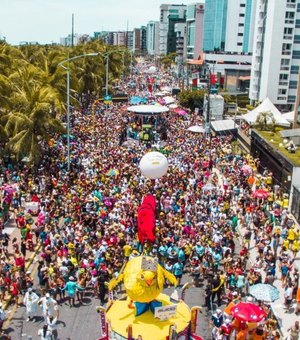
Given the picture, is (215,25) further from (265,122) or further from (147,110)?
(265,122)

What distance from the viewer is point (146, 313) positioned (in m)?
12.2

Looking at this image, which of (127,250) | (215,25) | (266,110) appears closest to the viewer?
(127,250)

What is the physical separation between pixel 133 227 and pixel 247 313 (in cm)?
966

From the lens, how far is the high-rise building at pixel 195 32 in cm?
15175

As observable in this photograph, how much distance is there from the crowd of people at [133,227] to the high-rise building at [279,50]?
33.9 m

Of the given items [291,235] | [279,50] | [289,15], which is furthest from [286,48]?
[291,235]

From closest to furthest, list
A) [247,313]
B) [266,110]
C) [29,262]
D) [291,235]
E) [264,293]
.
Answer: [247,313]
[264,293]
[29,262]
[291,235]
[266,110]

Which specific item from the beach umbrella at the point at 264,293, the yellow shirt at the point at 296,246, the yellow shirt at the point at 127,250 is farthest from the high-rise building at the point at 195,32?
the beach umbrella at the point at 264,293

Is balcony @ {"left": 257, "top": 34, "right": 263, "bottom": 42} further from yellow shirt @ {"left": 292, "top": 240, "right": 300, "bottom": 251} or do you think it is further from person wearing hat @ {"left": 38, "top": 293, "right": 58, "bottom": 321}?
person wearing hat @ {"left": 38, "top": 293, "right": 58, "bottom": 321}

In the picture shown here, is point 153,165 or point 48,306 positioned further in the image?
point 153,165

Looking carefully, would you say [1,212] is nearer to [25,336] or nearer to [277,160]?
[25,336]

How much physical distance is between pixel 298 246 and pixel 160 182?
9.80 meters

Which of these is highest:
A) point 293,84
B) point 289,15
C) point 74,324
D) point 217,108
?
point 289,15

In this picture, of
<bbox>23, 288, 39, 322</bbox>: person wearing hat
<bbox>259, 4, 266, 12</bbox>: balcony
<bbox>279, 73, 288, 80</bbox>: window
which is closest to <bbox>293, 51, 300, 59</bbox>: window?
<bbox>279, 73, 288, 80</bbox>: window
